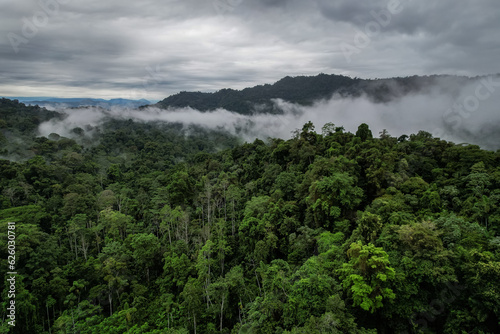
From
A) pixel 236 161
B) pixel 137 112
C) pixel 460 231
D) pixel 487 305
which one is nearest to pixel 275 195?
pixel 460 231

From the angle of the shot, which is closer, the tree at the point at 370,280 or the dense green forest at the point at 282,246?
the tree at the point at 370,280

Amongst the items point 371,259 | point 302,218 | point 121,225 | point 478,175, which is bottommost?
point 121,225

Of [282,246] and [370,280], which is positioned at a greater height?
[370,280]

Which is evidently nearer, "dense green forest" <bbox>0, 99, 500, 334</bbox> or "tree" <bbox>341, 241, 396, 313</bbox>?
"tree" <bbox>341, 241, 396, 313</bbox>

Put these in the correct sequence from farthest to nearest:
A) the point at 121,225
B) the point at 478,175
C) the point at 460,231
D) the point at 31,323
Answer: the point at 121,225 < the point at 31,323 < the point at 478,175 < the point at 460,231

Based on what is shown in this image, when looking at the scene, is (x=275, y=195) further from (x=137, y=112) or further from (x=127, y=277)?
(x=137, y=112)

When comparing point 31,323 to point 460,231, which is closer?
point 460,231

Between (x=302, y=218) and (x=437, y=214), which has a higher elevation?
(x=437, y=214)

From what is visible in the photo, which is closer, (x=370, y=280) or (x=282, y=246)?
(x=370, y=280)
